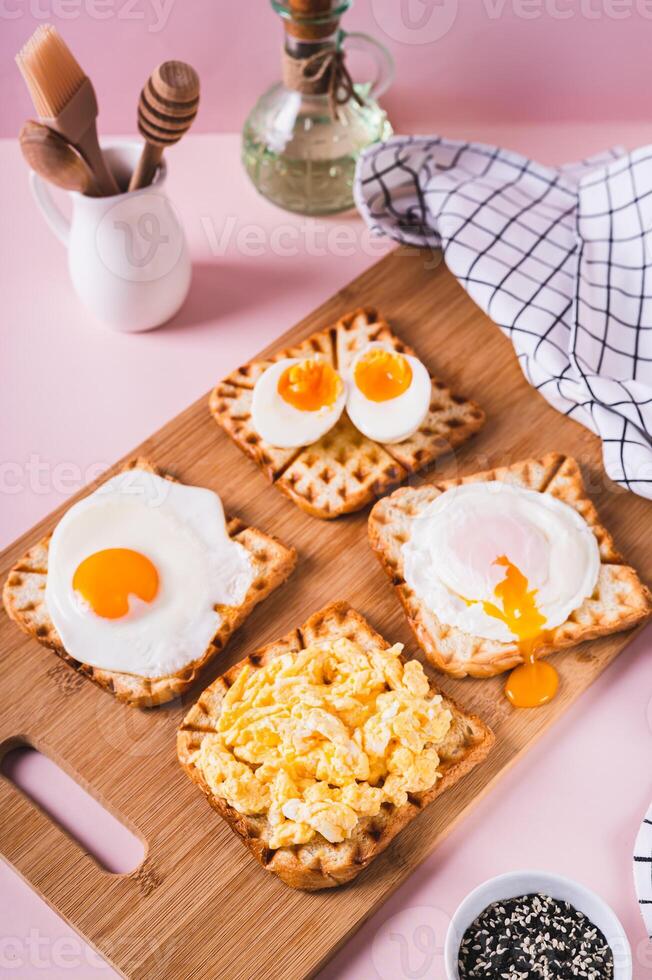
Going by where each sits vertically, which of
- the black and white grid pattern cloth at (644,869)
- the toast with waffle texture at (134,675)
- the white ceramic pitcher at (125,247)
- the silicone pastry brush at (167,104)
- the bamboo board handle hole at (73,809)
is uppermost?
the silicone pastry brush at (167,104)

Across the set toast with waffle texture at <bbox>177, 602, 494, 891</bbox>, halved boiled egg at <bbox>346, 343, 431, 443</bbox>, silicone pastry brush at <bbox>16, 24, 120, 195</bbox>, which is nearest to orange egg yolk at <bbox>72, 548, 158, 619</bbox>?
toast with waffle texture at <bbox>177, 602, 494, 891</bbox>

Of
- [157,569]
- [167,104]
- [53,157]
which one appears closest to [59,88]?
[53,157]

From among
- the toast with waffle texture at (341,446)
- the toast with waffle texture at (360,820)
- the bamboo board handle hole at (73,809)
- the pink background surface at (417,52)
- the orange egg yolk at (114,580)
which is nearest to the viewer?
the toast with waffle texture at (360,820)

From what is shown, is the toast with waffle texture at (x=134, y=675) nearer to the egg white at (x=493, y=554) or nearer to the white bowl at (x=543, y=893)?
the egg white at (x=493, y=554)

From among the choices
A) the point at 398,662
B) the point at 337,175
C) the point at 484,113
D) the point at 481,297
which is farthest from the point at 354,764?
the point at 484,113

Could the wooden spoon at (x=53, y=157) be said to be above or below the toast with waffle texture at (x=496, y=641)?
above

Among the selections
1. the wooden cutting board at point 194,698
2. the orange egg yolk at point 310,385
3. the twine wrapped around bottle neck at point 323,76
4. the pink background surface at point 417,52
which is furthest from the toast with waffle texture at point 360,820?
the pink background surface at point 417,52
